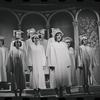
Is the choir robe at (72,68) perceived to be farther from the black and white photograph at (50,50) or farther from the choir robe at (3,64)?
the choir robe at (3,64)

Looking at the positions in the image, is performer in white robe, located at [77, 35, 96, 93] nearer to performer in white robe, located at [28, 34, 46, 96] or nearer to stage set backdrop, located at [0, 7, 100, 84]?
stage set backdrop, located at [0, 7, 100, 84]

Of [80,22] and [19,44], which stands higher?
[80,22]

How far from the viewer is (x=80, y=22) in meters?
12.9

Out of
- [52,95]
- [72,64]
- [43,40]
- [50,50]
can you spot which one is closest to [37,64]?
[50,50]

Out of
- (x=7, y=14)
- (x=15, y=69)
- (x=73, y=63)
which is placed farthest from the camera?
(x=7, y=14)

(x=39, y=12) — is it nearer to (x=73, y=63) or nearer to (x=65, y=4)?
(x=65, y=4)

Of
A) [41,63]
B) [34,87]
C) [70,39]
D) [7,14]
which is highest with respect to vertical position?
[7,14]

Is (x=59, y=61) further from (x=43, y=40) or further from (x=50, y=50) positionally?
(x=43, y=40)

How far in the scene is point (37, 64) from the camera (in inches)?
447

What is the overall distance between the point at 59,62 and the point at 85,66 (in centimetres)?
92

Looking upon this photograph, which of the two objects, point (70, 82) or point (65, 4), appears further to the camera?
point (65, 4)

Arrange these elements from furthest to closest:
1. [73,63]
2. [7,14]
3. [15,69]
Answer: [7,14] → [73,63] → [15,69]

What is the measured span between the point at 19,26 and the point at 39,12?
35.4 inches

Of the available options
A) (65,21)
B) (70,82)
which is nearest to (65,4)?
(65,21)
